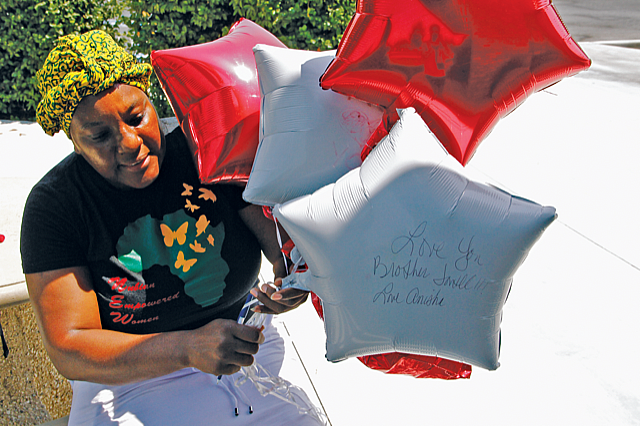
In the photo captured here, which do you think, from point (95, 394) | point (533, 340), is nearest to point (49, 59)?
point (95, 394)

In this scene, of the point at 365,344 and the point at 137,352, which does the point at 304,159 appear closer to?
the point at 365,344

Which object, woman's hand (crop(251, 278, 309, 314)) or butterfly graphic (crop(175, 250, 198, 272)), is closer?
woman's hand (crop(251, 278, 309, 314))

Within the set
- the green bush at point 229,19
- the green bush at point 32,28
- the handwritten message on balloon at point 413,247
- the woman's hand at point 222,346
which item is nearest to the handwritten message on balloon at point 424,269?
the handwritten message on balloon at point 413,247

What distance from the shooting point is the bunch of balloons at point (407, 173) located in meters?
0.92

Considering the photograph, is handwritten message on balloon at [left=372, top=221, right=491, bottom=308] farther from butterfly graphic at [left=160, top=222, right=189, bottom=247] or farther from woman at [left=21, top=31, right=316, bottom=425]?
butterfly graphic at [left=160, top=222, right=189, bottom=247]

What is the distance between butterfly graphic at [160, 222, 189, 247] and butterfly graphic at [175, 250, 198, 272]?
36 mm

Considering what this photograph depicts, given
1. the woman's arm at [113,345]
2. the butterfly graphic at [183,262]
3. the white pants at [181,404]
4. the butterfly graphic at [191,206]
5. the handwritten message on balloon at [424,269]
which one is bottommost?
the white pants at [181,404]

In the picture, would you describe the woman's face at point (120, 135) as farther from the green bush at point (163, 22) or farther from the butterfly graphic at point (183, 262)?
the green bush at point (163, 22)

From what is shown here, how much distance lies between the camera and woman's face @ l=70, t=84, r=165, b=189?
1.16 metres

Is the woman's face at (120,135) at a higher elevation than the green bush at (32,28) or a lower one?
higher

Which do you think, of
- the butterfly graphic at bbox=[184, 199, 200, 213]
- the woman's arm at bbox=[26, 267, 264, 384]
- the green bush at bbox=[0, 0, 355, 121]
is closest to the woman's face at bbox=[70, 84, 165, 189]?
the butterfly graphic at bbox=[184, 199, 200, 213]

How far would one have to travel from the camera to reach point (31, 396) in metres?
2.13

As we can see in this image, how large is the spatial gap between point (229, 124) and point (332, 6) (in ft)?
9.99

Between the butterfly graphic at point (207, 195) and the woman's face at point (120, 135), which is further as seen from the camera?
the butterfly graphic at point (207, 195)
